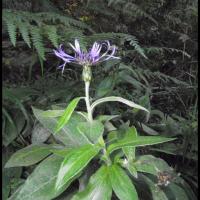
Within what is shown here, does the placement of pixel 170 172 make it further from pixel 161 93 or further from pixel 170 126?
pixel 161 93

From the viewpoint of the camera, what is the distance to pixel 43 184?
1.26 m

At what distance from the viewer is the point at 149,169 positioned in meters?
1.28

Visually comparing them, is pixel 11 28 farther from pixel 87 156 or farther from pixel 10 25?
pixel 87 156

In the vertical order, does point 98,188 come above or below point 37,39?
below

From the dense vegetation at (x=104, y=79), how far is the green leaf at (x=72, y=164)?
168 millimetres

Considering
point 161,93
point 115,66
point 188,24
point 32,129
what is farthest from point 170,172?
point 188,24

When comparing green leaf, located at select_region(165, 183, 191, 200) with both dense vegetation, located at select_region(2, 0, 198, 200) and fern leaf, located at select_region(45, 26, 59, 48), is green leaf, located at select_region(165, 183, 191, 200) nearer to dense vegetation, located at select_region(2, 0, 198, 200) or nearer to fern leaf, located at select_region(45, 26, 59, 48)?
dense vegetation, located at select_region(2, 0, 198, 200)

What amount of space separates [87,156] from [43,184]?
0.66 feet

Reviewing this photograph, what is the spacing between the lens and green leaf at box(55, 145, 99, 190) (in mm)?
1102

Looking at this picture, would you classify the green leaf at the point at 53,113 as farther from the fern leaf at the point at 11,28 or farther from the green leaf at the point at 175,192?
the green leaf at the point at 175,192

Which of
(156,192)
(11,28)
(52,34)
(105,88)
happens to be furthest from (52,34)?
(156,192)

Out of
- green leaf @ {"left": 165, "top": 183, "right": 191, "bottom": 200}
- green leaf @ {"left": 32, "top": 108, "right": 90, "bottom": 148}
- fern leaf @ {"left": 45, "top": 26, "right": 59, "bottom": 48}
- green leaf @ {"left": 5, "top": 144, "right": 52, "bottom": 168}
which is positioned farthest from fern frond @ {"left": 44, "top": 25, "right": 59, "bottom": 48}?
green leaf @ {"left": 165, "top": 183, "right": 191, "bottom": 200}

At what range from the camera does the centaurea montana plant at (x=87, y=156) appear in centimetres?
115

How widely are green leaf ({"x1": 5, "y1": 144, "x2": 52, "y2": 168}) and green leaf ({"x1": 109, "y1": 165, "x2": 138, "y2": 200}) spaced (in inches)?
9.8
